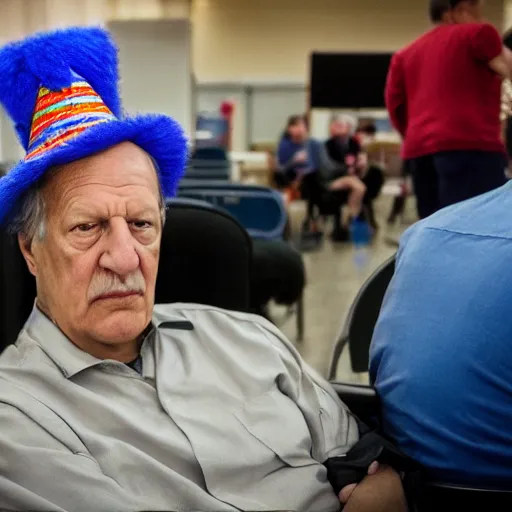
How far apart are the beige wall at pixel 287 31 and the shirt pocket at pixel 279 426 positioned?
35.6 ft

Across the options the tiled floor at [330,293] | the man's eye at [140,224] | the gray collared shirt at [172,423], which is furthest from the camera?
the tiled floor at [330,293]

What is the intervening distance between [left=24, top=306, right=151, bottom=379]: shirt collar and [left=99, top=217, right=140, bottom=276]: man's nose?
129mm

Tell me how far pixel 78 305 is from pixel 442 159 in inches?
82.3

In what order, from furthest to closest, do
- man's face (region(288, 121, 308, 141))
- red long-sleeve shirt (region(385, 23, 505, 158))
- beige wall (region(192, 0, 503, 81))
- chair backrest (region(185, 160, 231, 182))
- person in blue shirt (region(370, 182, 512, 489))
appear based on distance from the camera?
beige wall (region(192, 0, 503, 81)) → man's face (region(288, 121, 308, 141)) → chair backrest (region(185, 160, 231, 182)) → red long-sleeve shirt (region(385, 23, 505, 158)) → person in blue shirt (region(370, 182, 512, 489))

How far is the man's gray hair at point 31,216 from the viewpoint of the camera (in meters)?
1.12

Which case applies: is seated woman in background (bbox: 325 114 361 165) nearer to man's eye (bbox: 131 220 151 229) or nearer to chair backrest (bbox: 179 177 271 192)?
chair backrest (bbox: 179 177 271 192)

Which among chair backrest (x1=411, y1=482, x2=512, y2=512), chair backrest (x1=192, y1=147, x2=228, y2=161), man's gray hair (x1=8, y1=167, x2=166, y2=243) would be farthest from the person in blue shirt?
chair backrest (x1=192, y1=147, x2=228, y2=161)

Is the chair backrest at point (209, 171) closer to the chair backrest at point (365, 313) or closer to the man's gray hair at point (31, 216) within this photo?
the chair backrest at point (365, 313)

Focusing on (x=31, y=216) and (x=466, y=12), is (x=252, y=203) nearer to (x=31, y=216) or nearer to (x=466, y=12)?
(x=466, y=12)

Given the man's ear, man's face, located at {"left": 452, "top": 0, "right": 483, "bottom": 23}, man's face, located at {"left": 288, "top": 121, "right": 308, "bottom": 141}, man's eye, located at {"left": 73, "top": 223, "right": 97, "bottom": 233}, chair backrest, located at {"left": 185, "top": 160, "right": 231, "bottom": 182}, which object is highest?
man's face, located at {"left": 452, "top": 0, "right": 483, "bottom": 23}

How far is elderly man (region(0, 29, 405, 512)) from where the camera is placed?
987 mm

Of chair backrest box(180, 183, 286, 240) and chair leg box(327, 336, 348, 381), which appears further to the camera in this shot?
chair backrest box(180, 183, 286, 240)

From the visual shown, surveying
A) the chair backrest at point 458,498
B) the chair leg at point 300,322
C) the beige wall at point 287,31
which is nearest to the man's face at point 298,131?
the beige wall at point 287,31

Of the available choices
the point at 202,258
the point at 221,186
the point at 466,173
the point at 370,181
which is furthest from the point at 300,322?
the point at 370,181
